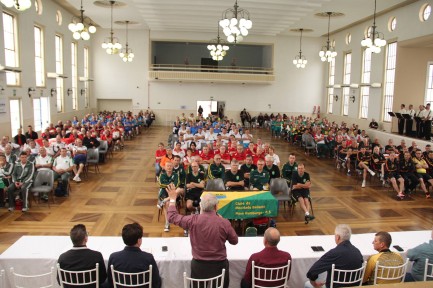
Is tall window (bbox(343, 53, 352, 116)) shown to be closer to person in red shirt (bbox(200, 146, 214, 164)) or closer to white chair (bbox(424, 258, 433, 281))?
person in red shirt (bbox(200, 146, 214, 164))

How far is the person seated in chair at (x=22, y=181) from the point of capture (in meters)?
8.47

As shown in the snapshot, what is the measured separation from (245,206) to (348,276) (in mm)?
2972

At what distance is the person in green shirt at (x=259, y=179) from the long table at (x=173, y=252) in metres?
3.30

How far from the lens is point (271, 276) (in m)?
4.07

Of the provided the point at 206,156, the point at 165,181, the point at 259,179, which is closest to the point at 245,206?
the point at 259,179

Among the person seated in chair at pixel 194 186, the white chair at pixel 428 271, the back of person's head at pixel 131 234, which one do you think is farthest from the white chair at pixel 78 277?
the person seated in chair at pixel 194 186

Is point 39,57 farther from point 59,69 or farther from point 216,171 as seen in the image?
point 216,171

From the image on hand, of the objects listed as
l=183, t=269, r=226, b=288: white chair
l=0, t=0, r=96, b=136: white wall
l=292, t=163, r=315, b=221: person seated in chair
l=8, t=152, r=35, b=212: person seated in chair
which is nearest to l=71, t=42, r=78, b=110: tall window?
l=0, t=0, r=96, b=136: white wall

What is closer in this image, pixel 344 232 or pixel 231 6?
pixel 344 232

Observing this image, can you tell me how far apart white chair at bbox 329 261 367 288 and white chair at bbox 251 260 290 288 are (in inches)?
19.6

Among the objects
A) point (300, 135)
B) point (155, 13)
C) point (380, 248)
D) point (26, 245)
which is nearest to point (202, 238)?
point (380, 248)

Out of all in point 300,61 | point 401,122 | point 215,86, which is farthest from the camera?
point 215,86

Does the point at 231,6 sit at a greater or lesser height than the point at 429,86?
greater

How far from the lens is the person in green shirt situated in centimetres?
852
